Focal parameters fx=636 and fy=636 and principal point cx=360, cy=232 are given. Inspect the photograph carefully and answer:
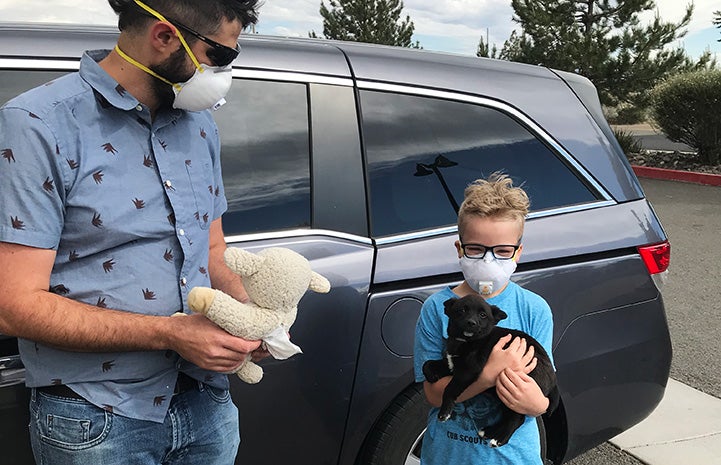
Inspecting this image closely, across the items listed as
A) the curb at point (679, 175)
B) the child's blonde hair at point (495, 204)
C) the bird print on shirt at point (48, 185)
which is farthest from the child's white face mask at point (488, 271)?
the curb at point (679, 175)

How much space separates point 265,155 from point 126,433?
3.54 feet

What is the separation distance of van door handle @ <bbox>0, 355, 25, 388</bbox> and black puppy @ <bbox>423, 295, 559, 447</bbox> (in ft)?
3.65

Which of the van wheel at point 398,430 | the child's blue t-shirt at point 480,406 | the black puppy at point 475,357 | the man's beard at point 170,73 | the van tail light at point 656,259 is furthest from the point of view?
the van tail light at point 656,259

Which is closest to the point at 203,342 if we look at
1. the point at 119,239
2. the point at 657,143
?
the point at 119,239

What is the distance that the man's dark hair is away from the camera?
4.60ft

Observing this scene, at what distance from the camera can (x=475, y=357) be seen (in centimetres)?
160

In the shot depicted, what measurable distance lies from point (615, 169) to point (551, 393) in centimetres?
119

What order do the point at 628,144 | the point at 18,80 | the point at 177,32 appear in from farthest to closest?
the point at 628,144 → the point at 18,80 → the point at 177,32

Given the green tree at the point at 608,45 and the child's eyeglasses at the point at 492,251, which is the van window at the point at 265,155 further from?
the green tree at the point at 608,45

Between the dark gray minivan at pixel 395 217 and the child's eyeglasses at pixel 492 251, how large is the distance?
461mm

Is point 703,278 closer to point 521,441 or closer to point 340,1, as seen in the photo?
point 521,441

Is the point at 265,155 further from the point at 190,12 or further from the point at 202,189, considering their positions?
the point at 190,12

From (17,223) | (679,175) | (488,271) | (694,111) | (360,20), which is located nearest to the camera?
(17,223)

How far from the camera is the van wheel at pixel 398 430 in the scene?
7.39 feet
